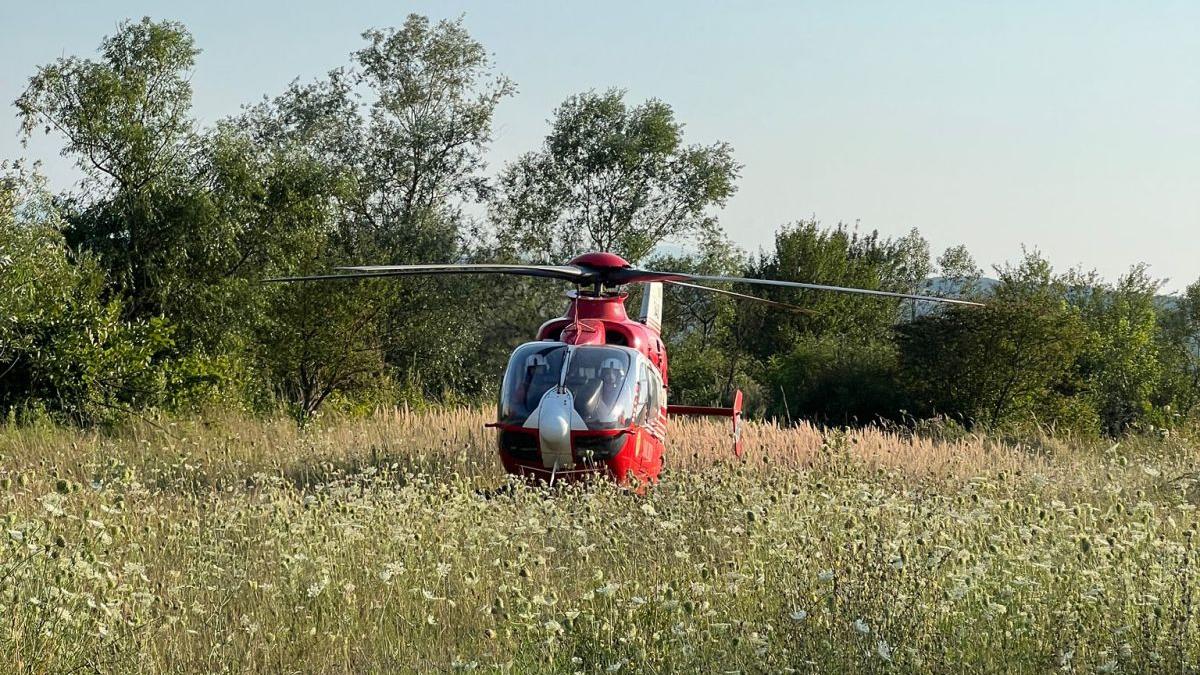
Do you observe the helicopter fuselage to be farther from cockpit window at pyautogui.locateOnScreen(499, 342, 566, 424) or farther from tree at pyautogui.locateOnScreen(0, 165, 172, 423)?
tree at pyautogui.locateOnScreen(0, 165, 172, 423)

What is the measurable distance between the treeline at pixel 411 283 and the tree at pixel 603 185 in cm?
8

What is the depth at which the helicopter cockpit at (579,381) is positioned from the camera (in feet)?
34.4

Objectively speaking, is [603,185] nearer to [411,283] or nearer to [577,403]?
[411,283]

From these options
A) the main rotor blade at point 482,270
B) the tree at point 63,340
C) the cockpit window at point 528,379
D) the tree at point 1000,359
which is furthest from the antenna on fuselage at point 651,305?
the tree at point 1000,359

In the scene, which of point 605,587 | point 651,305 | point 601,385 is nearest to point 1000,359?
point 651,305

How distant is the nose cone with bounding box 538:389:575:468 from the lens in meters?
10.3

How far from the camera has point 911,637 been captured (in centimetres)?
482

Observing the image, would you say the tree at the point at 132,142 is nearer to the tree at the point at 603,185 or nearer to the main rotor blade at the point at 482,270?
the main rotor blade at the point at 482,270

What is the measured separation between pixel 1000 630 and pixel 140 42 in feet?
63.8

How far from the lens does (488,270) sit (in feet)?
34.8

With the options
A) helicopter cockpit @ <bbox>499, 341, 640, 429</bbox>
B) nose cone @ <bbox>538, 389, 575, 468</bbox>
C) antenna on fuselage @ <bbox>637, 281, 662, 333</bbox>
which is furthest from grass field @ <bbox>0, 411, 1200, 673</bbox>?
antenna on fuselage @ <bbox>637, 281, 662, 333</bbox>

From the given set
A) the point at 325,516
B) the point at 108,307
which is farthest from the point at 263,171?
the point at 325,516

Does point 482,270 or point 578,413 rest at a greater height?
point 482,270

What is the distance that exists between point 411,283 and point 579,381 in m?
24.5
